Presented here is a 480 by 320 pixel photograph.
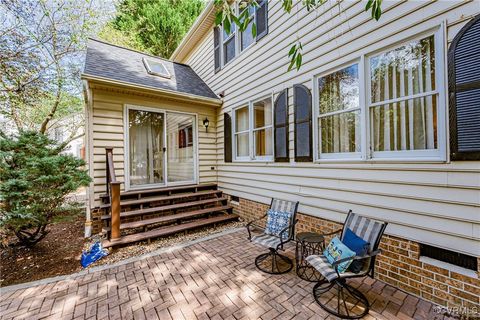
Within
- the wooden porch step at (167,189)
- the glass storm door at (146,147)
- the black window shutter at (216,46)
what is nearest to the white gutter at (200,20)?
the black window shutter at (216,46)

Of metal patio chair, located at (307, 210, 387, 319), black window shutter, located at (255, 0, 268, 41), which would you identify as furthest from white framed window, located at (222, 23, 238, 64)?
metal patio chair, located at (307, 210, 387, 319)

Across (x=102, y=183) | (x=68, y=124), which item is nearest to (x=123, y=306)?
(x=102, y=183)

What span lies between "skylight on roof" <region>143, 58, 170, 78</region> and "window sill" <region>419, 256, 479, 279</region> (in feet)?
22.2

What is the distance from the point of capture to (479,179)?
196 cm

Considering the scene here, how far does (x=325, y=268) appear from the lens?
2.30 m

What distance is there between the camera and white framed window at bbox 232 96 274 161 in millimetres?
4707

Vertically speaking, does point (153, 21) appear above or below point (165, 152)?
above

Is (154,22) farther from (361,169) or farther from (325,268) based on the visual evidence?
(325,268)

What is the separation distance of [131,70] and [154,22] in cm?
792

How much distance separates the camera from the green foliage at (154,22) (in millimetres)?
11047

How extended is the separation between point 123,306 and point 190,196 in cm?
Answer: 319

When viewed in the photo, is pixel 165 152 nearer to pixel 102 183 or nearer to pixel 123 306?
pixel 102 183

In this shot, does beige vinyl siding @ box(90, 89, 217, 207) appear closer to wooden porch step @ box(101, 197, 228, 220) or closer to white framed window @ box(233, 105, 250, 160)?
wooden porch step @ box(101, 197, 228, 220)

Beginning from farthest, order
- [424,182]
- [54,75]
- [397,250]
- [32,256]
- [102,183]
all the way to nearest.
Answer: [54,75]
[102,183]
[32,256]
[397,250]
[424,182]
